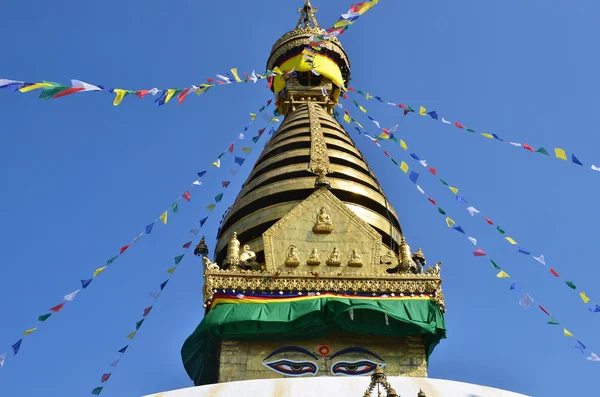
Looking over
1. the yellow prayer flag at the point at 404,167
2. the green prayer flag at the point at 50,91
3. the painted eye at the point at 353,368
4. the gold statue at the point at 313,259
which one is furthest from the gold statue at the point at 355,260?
the green prayer flag at the point at 50,91

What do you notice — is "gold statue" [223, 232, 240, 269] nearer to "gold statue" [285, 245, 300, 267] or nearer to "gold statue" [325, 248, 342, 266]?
"gold statue" [285, 245, 300, 267]

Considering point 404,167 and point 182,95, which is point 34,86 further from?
point 404,167

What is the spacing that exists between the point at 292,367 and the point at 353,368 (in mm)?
960

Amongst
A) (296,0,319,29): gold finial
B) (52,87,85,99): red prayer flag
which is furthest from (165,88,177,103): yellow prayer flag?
(296,0,319,29): gold finial

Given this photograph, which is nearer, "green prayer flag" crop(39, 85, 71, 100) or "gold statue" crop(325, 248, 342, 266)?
"green prayer flag" crop(39, 85, 71, 100)

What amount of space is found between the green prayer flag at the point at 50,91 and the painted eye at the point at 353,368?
602 centimetres

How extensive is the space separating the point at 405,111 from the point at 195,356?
20.4 feet

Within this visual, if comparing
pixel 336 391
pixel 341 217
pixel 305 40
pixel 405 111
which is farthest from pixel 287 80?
pixel 336 391

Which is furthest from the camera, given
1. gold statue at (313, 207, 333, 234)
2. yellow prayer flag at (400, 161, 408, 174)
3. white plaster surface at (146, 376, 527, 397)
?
yellow prayer flag at (400, 161, 408, 174)

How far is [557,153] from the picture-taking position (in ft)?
40.6

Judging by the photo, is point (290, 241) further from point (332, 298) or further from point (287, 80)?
point (287, 80)

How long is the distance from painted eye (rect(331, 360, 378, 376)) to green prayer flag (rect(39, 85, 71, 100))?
602 centimetres

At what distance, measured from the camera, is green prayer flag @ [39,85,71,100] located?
900 centimetres

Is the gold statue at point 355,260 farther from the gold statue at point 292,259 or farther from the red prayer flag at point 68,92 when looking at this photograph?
the red prayer flag at point 68,92
